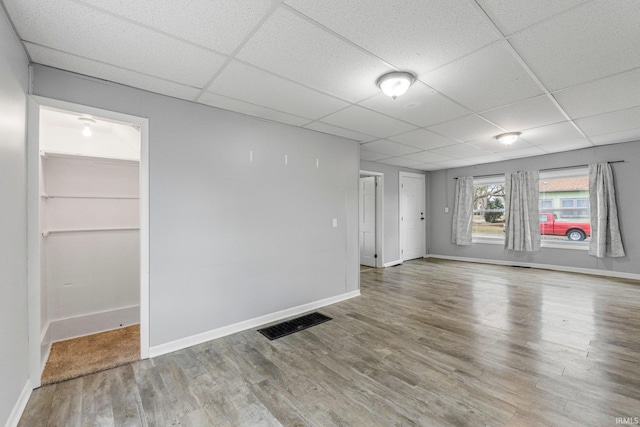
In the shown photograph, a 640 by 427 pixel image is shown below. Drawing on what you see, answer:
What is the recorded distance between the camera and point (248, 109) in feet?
9.93

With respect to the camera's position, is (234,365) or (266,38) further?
(234,365)

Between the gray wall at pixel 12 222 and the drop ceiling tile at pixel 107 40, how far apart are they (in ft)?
0.47

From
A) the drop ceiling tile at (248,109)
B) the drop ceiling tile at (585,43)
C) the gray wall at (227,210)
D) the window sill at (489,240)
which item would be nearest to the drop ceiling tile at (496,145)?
the drop ceiling tile at (585,43)

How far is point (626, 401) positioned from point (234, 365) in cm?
286

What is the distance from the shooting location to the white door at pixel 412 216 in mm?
7012

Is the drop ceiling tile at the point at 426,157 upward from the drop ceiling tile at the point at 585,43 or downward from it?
downward

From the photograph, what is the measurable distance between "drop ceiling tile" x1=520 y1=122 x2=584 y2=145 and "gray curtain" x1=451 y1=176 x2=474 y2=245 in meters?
2.28

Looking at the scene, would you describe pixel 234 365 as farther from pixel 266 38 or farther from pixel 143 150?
pixel 266 38

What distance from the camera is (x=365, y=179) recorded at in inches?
257

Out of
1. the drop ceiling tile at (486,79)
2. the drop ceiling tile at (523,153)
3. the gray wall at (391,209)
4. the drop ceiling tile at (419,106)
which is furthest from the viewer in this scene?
the gray wall at (391,209)

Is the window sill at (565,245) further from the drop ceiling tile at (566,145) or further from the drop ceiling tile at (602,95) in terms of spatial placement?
the drop ceiling tile at (602,95)

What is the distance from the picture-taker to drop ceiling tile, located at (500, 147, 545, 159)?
17.2 feet

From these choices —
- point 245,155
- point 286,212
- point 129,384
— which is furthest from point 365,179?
point 129,384

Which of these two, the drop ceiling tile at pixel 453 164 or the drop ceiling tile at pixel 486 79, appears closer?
the drop ceiling tile at pixel 486 79
